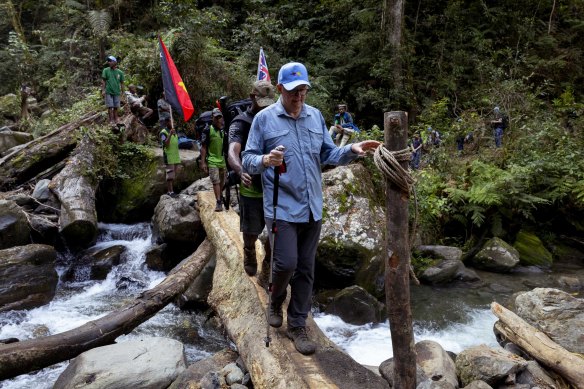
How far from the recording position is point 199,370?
460 centimetres

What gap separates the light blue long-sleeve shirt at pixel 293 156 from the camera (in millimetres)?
3799

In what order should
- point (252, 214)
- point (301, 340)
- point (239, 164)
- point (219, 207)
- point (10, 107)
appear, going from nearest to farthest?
point (301, 340) → point (239, 164) → point (252, 214) → point (219, 207) → point (10, 107)

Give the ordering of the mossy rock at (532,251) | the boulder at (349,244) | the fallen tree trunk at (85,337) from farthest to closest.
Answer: the mossy rock at (532,251) < the boulder at (349,244) < the fallen tree trunk at (85,337)

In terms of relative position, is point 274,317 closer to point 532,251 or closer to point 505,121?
point 532,251

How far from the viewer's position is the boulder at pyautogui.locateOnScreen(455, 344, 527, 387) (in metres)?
4.80

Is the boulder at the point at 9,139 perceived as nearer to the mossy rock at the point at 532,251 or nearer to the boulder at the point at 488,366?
the boulder at the point at 488,366

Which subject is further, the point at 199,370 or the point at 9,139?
the point at 9,139

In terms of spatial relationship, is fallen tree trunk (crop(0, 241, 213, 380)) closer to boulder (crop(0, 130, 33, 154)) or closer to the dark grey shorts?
the dark grey shorts

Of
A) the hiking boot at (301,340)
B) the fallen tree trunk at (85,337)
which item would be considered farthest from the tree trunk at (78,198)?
the hiking boot at (301,340)

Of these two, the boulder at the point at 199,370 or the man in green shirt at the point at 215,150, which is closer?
the boulder at the point at 199,370

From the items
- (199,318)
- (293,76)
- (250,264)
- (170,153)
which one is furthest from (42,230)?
(293,76)

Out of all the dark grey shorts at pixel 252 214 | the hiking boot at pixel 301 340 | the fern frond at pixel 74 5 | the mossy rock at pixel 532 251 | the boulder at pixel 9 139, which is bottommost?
the mossy rock at pixel 532 251

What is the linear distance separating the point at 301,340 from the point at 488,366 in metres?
2.25

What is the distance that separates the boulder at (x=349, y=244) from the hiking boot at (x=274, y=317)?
3.30 meters
